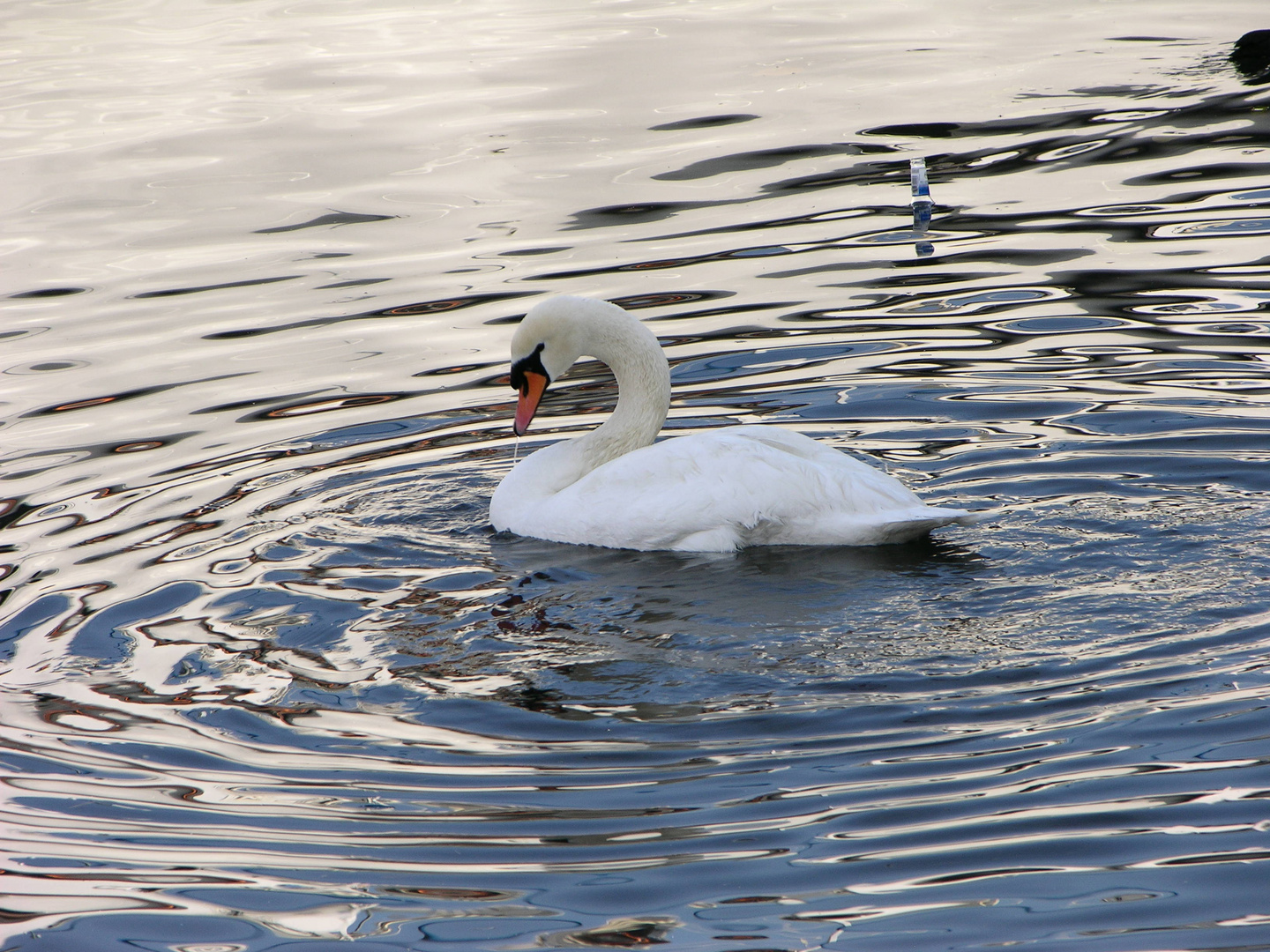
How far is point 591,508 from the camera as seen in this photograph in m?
7.72

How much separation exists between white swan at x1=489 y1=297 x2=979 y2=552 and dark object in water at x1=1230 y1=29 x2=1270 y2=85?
11.8 metres

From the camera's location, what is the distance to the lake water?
468 centimetres

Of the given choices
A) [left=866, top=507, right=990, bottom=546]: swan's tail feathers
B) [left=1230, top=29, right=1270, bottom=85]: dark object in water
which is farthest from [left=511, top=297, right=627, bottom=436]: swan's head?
[left=1230, top=29, right=1270, bottom=85]: dark object in water

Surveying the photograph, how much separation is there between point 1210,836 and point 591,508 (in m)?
3.76

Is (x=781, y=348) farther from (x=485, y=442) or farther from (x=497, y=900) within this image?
(x=497, y=900)

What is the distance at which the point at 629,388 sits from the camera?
8453 mm

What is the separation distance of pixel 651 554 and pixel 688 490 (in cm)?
39

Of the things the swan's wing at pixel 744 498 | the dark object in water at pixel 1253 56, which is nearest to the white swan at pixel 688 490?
the swan's wing at pixel 744 498

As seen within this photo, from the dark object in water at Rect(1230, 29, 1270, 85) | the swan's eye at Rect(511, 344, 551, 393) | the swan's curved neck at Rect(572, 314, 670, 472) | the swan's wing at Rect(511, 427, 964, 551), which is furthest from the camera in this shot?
the dark object in water at Rect(1230, 29, 1270, 85)

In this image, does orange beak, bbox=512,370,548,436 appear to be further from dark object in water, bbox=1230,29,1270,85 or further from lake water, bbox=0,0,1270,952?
dark object in water, bbox=1230,29,1270,85

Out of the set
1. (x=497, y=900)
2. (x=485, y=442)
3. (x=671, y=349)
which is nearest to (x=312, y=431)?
(x=485, y=442)

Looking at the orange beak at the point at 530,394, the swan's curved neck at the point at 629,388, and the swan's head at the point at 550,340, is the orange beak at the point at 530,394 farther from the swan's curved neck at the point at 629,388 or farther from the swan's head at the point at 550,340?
the swan's curved neck at the point at 629,388

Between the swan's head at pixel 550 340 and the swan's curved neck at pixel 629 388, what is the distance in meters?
0.03

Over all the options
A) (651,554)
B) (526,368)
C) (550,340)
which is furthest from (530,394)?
(651,554)
